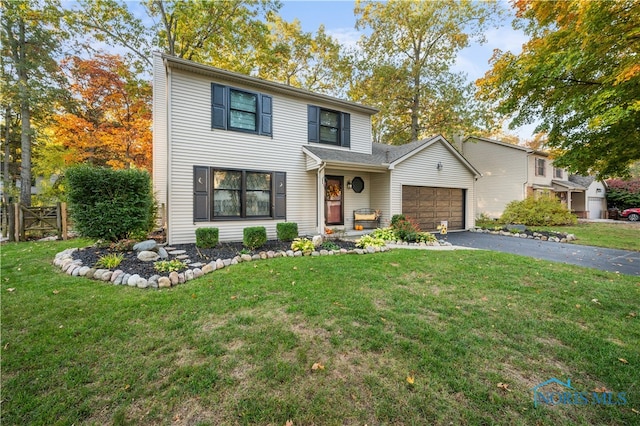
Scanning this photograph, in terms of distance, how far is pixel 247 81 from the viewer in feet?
27.7

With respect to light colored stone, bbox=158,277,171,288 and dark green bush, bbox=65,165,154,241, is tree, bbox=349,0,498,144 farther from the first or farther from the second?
light colored stone, bbox=158,277,171,288

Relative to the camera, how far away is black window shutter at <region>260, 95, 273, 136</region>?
8.84 meters

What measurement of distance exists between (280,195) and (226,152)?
2193 mm

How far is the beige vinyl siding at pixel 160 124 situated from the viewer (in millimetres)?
8898

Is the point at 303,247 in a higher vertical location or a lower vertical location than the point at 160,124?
lower

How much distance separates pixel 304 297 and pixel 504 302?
2946mm

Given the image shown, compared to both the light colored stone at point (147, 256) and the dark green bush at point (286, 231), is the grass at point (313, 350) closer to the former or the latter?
the light colored stone at point (147, 256)

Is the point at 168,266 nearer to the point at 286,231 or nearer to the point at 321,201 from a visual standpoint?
the point at 286,231

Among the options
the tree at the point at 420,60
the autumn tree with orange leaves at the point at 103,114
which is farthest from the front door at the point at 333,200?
the autumn tree with orange leaves at the point at 103,114

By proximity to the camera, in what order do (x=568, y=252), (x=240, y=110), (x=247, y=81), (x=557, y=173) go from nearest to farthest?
(x=568, y=252) → (x=247, y=81) → (x=240, y=110) → (x=557, y=173)

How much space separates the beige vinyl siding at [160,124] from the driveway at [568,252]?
10344mm

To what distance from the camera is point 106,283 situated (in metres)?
4.59

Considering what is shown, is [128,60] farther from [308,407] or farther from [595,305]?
[595,305]

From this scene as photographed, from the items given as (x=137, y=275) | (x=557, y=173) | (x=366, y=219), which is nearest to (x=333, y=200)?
(x=366, y=219)
